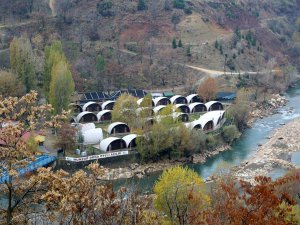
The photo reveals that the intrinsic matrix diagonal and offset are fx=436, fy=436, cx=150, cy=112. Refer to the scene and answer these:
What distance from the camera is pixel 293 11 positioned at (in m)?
73.7

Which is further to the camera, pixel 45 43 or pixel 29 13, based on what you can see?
pixel 29 13

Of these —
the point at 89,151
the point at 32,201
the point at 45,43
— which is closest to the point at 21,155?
the point at 32,201

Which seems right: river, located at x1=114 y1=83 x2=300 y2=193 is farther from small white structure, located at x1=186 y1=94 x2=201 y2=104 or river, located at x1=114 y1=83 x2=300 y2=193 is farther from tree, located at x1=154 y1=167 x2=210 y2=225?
small white structure, located at x1=186 y1=94 x2=201 y2=104

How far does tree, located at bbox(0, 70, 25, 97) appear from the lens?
2903cm

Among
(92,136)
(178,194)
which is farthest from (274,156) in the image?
(178,194)

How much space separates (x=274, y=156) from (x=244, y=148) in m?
2.77

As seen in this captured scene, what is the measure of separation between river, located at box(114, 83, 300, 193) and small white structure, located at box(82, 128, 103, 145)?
4203 mm

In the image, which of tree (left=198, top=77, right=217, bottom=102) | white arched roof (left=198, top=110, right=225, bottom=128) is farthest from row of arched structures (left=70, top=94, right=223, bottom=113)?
white arched roof (left=198, top=110, right=225, bottom=128)

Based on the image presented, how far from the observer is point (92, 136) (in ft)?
86.8

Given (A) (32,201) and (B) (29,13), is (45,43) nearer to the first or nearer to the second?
(B) (29,13)

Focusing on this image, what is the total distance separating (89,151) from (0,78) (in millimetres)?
8823

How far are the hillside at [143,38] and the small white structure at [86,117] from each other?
24.4ft

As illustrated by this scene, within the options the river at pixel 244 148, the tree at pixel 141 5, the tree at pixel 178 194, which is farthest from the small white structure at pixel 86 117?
the tree at pixel 141 5

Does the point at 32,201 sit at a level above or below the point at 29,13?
below
